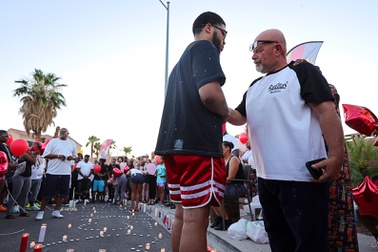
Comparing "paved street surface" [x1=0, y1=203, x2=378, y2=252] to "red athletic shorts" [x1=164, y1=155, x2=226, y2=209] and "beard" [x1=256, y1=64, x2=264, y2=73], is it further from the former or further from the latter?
"beard" [x1=256, y1=64, x2=264, y2=73]

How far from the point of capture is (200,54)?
2.18m

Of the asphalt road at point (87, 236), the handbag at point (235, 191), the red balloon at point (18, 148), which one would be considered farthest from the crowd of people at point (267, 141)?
the red balloon at point (18, 148)

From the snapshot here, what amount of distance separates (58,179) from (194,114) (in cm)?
610

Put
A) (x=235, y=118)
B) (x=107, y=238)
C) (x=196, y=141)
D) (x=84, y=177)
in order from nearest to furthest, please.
A: (x=196, y=141), (x=235, y=118), (x=107, y=238), (x=84, y=177)

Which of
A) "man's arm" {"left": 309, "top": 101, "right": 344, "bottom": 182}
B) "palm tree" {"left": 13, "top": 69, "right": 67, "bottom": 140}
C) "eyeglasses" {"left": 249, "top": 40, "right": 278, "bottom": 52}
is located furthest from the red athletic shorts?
"palm tree" {"left": 13, "top": 69, "right": 67, "bottom": 140}

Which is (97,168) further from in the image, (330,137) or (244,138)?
(330,137)

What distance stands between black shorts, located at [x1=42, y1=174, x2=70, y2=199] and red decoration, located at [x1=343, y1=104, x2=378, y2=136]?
636 centimetres

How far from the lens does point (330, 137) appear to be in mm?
1717

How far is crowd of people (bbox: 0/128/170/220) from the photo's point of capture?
6.99m

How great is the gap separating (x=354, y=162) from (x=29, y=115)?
92.4 feet

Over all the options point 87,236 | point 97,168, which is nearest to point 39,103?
point 97,168

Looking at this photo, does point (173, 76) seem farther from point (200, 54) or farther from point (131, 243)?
point (131, 243)

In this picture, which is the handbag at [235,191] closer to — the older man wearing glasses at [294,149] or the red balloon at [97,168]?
the older man wearing glasses at [294,149]

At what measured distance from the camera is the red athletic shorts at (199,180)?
1961 mm
